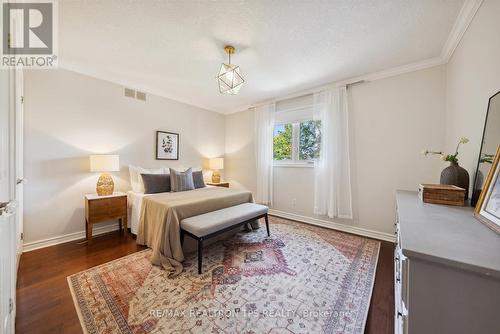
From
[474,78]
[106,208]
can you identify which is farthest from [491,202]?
[106,208]

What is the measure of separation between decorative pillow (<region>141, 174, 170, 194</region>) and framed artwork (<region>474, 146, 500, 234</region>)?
3.36 m

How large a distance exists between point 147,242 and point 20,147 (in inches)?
72.0

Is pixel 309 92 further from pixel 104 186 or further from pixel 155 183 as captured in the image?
pixel 104 186

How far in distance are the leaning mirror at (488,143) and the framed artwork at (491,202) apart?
0.30m

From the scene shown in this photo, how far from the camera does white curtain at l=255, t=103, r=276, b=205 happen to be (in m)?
3.98

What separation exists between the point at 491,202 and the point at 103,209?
3695mm

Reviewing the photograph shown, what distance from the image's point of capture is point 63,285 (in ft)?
5.64

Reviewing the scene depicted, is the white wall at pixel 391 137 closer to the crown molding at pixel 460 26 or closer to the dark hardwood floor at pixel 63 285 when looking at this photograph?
the crown molding at pixel 460 26

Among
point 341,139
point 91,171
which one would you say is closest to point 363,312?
point 341,139

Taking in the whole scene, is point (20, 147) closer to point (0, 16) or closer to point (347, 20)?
point (0, 16)

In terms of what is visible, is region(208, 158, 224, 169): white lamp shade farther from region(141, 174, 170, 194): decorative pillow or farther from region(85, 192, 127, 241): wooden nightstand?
region(85, 192, 127, 241): wooden nightstand

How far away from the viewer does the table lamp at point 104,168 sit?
8.71ft

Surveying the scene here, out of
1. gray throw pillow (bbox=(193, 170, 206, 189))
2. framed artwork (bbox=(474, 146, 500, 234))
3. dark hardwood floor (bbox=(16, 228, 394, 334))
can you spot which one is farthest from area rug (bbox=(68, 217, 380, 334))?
gray throw pillow (bbox=(193, 170, 206, 189))

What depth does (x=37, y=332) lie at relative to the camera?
126 cm
